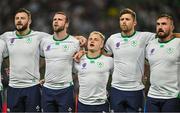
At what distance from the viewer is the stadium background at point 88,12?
17953mm

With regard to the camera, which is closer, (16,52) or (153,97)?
(153,97)

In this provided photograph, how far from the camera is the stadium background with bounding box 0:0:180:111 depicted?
58.9 feet

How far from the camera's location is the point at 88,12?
63.1 feet

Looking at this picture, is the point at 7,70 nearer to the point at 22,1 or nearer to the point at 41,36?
the point at 41,36

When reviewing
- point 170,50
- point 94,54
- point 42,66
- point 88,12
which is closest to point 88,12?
point 88,12

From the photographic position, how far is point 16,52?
11406 mm

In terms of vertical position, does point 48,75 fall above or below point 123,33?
below

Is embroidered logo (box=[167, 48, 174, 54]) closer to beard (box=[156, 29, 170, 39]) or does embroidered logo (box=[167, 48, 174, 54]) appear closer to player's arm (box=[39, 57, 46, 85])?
beard (box=[156, 29, 170, 39])

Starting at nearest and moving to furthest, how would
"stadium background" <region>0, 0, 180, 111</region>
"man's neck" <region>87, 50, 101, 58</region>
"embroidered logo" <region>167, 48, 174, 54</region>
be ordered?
"embroidered logo" <region>167, 48, 174, 54</region> < "man's neck" <region>87, 50, 101, 58</region> < "stadium background" <region>0, 0, 180, 111</region>

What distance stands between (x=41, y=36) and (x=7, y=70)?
34.6 inches

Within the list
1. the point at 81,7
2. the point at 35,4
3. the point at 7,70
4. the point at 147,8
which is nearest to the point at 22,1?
Answer: the point at 35,4

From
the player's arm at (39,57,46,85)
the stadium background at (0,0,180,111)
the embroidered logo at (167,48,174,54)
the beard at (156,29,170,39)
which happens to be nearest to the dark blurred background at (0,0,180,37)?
the stadium background at (0,0,180,111)

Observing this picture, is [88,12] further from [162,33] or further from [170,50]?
[170,50]

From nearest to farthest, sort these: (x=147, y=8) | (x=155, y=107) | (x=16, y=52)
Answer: (x=155, y=107) → (x=16, y=52) → (x=147, y=8)
